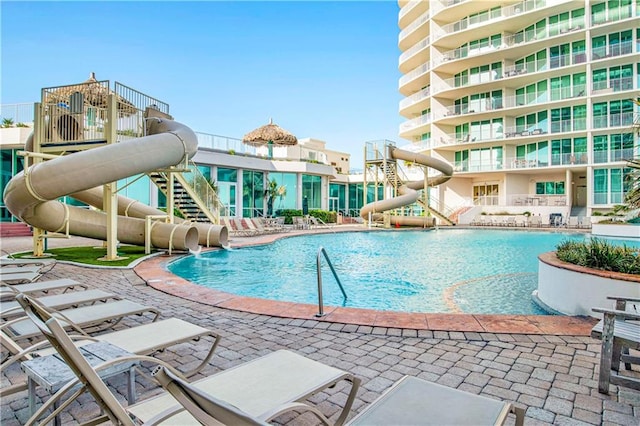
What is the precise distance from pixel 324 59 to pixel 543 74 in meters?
22.5

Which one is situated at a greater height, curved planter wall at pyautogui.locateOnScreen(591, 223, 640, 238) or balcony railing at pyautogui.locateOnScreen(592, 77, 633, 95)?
balcony railing at pyautogui.locateOnScreen(592, 77, 633, 95)

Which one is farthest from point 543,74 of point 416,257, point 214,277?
point 214,277

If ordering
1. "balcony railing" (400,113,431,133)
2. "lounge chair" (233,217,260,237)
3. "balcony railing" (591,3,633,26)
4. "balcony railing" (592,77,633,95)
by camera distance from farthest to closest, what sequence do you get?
"balcony railing" (400,113,431,133) → "balcony railing" (592,77,633,95) → "balcony railing" (591,3,633,26) → "lounge chair" (233,217,260,237)

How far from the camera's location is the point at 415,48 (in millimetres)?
37281

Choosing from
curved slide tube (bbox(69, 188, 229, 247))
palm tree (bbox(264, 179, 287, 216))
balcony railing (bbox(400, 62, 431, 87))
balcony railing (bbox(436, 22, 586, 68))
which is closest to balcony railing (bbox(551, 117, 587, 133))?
balcony railing (bbox(436, 22, 586, 68))

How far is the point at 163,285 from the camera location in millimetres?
6469

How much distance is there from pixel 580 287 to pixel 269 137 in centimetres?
2749

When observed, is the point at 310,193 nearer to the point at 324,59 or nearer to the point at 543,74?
the point at 324,59

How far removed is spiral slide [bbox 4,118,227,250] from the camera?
7277 mm

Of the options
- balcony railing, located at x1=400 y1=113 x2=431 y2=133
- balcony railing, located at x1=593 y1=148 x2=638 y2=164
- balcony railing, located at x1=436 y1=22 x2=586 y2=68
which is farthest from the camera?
balcony railing, located at x1=400 y1=113 x2=431 y2=133

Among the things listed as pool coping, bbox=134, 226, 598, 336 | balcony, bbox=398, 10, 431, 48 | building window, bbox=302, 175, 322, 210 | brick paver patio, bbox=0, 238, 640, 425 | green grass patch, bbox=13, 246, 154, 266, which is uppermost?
balcony, bbox=398, 10, 431, 48

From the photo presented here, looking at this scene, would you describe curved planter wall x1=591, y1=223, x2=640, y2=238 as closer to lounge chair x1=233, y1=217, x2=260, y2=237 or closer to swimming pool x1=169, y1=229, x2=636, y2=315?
swimming pool x1=169, y1=229, x2=636, y2=315

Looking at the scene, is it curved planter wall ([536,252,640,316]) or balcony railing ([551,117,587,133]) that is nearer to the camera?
curved planter wall ([536,252,640,316])

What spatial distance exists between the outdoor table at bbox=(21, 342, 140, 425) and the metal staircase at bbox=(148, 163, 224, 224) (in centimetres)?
1151
